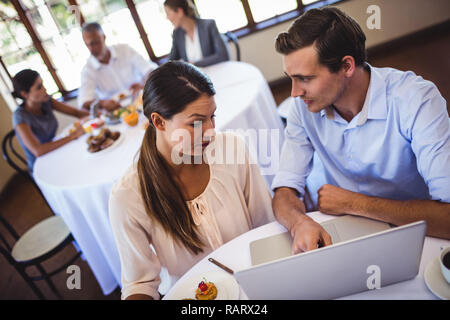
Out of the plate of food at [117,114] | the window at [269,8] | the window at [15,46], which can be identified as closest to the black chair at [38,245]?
the plate of food at [117,114]

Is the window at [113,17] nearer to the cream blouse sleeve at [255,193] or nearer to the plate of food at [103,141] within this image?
the plate of food at [103,141]

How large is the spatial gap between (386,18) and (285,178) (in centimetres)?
395

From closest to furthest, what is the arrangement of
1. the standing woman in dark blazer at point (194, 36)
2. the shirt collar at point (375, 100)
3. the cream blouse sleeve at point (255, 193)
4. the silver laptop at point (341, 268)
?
the silver laptop at point (341, 268) < the shirt collar at point (375, 100) < the cream blouse sleeve at point (255, 193) < the standing woman in dark blazer at point (194, 36)

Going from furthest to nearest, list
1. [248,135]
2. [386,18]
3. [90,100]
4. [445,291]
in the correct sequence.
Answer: [386,18]
[90,100]
[248,135]
[445,291]

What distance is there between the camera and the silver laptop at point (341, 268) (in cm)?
67

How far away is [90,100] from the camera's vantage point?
3334mm

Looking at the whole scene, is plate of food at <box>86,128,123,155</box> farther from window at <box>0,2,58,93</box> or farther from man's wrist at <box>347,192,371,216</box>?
window at <box>0,2,58,93</box>

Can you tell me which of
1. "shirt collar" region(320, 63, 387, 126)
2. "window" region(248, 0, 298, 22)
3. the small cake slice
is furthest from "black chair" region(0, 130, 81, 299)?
"window" region(248, 0, 298, 22)

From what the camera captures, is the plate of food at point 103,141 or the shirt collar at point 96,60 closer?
the plate of food at point 103,141

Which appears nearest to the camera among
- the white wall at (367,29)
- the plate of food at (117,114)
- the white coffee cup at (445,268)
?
the white coffee cup at (445,268)

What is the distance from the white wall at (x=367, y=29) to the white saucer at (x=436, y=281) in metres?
3.97

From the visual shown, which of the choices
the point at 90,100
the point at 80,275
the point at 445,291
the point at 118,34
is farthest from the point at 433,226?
the point at 118,34

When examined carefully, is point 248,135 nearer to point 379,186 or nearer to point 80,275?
point 379,186

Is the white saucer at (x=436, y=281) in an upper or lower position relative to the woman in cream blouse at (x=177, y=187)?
lower
